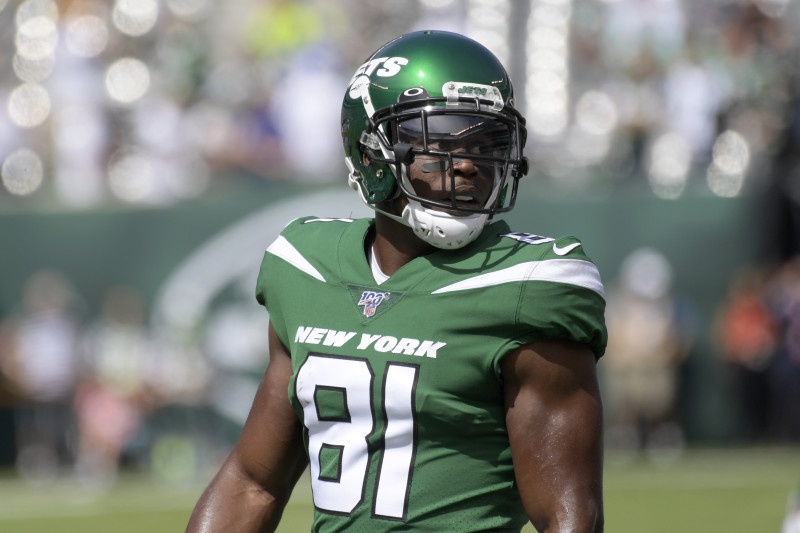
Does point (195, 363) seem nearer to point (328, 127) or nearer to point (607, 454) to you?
point (328, 127)

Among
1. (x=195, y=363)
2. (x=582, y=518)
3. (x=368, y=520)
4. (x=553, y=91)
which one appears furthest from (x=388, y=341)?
(x=553, y=91)

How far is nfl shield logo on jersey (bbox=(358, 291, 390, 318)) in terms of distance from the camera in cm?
229

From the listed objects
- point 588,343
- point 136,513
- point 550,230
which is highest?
point 588,343

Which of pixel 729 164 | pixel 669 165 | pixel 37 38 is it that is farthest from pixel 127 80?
pixel 729 164

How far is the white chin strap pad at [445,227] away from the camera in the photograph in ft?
7.30

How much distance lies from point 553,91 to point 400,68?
8206 mm

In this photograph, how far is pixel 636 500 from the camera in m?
7.95

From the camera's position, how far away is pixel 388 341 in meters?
2.23

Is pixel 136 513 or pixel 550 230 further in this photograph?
pixel 550 230

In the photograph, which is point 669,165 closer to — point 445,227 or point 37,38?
→ point 37,38

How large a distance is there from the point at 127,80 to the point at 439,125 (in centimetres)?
894

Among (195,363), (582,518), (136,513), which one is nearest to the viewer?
(582,518)

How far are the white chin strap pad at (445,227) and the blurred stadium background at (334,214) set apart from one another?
7.21 m

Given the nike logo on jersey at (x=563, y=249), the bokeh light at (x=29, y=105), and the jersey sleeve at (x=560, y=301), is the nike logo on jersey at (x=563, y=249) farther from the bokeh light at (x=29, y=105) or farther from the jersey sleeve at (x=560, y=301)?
the bokeh light at (x=29, y=105)
